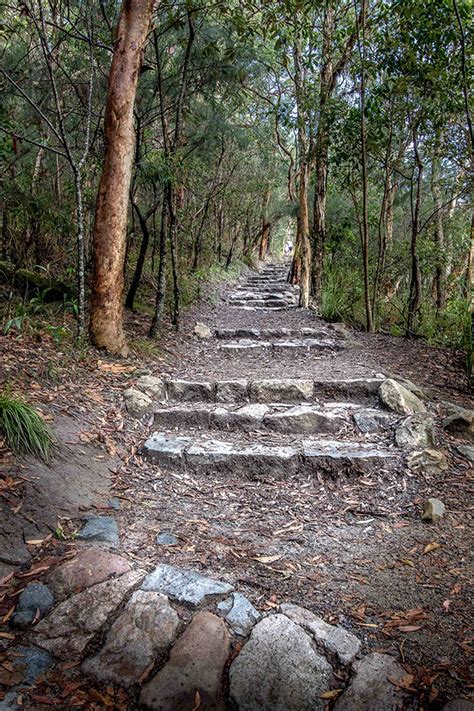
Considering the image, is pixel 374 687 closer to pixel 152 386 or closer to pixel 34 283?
pixel 152 386

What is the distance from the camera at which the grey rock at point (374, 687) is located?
60.5 inches

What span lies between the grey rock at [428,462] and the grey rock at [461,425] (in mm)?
369

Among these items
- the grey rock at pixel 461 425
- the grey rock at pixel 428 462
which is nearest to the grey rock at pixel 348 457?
the grey rock at pixel 428 462

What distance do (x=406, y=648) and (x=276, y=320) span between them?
6704 mm

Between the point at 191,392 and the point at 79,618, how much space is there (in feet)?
8.98

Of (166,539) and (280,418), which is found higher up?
(280,418)

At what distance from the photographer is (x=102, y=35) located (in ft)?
19.1

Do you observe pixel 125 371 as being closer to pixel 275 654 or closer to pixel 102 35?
pixel 275 654

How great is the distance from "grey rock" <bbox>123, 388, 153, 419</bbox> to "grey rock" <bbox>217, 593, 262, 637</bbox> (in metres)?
2.08

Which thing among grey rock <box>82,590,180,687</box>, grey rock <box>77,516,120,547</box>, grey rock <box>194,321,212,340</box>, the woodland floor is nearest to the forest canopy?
grey rock <box>194,321,212,340</box>

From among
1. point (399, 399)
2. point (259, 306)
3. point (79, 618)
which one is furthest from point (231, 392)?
point (259, 306)

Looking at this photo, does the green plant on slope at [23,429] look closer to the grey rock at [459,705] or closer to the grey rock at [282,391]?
the grey rock at [282,391]

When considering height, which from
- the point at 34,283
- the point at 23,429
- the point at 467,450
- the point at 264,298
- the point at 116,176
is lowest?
the point at 467,450

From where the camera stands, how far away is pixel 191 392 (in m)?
4.51
